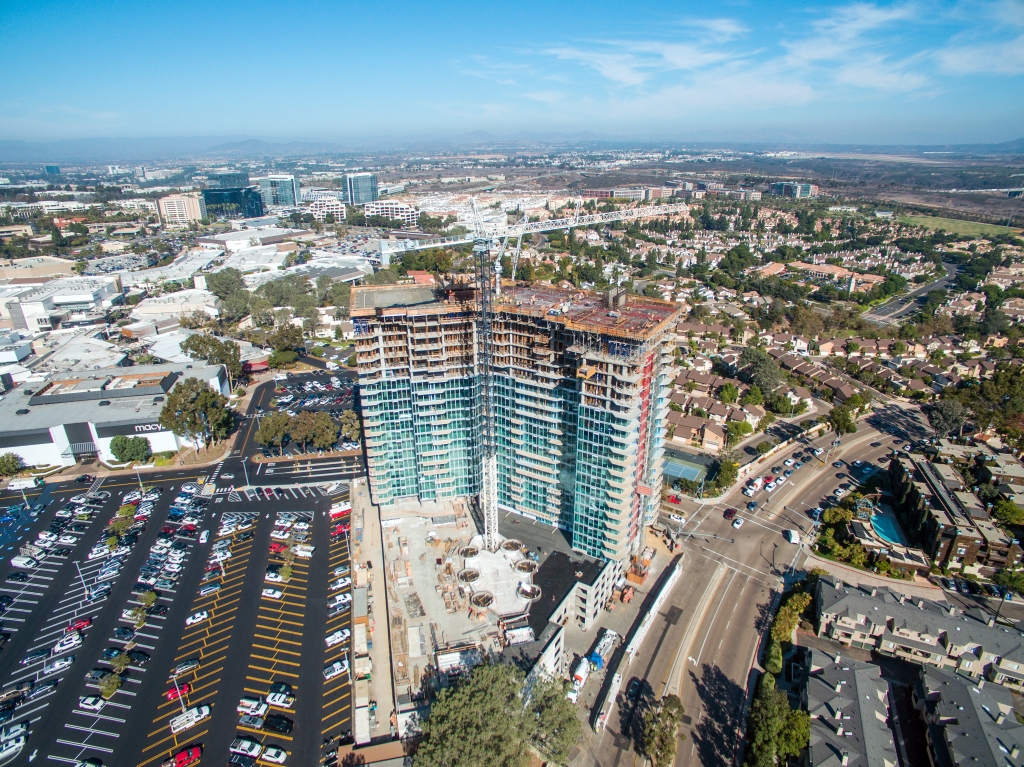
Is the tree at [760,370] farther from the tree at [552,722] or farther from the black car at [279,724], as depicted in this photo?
the black car at [279,724]

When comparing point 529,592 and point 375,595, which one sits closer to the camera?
point 529,592

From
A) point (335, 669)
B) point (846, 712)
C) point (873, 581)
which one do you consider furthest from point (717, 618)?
point (335, 669)

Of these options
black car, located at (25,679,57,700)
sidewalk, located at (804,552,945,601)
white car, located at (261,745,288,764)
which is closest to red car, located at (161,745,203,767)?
white car, located at (261,745,288,764)

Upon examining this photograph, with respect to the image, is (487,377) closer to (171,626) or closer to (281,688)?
(281,688)

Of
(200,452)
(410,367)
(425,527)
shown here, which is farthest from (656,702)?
(200,452)

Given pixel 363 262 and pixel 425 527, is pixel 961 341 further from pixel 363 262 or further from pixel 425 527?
pixel 363 262

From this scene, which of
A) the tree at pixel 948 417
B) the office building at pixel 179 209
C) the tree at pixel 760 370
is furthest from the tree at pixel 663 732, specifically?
the office building at pixel 179 209

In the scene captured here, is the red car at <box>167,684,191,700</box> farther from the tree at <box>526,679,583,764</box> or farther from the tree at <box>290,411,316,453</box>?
the tree at <box>290,411,316,453</box>
